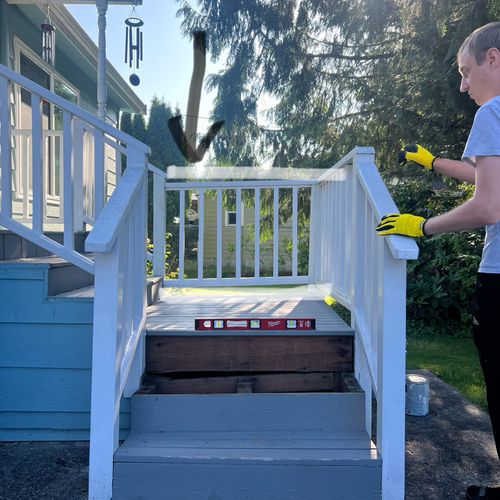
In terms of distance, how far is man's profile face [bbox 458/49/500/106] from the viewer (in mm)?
1550

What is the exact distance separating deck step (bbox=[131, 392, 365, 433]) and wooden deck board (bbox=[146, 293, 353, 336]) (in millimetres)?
358

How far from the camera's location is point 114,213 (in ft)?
6.02

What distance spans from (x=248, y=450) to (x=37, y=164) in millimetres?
1800

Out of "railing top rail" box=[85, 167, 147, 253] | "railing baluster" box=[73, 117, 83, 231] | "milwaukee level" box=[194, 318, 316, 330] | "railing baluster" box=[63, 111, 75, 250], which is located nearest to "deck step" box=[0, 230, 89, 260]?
"railing baluster" box=[73, 117, 83, 231]

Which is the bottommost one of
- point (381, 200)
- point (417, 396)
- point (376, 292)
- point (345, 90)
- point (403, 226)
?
point (417, 396)

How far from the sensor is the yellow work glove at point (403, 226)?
1.64 meters

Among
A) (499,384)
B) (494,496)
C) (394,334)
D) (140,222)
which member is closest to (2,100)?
(140,222)

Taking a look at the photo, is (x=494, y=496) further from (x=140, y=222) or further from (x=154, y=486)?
(x=140, y=222)

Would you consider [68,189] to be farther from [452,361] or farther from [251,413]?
[452,361]

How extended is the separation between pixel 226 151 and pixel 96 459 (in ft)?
19.0

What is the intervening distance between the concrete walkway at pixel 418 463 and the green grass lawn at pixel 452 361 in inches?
19.6

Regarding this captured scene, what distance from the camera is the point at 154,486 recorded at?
1.76 m

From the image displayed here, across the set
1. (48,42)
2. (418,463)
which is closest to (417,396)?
(418,463)

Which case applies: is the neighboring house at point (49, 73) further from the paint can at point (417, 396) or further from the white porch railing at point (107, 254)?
the paint can at point (417, 396)
